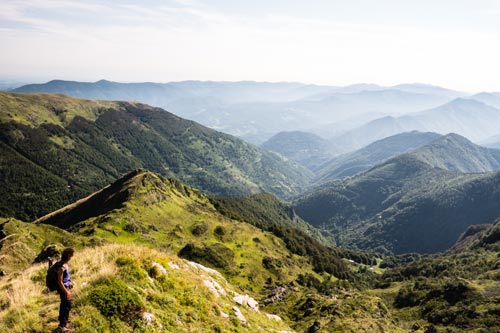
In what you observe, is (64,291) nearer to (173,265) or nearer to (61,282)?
(61,282)

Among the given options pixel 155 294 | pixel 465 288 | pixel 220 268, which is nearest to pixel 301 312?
pixel 220 268

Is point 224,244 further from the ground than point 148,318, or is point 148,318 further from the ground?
point 148,318

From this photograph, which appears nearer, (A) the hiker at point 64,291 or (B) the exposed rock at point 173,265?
(A) the hiker at point 64,291

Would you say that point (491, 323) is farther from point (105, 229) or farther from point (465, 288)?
point (105, 229)

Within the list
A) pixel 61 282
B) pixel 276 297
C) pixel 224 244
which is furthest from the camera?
pixel 224 244

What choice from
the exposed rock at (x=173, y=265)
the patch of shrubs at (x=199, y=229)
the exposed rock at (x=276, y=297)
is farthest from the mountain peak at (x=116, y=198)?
the exposed rock at (x=173, y=265)

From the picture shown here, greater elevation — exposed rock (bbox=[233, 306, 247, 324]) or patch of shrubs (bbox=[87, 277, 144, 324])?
patch of shrubs (bbox=[87, 277, 144, 324])

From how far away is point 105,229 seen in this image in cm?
12988

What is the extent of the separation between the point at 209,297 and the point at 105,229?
372ft

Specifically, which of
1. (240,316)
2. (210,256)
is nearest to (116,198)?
(210,256)

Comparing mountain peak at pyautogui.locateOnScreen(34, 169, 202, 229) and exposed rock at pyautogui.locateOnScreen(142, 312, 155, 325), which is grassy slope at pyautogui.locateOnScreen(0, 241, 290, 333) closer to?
exposed rock at pyautogui.locateOnScreen(142, 312, 155, 325)

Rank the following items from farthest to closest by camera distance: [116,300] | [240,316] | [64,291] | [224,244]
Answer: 1. [224,244]
2. [240,316]
3. [116,300]
4. [64,291]

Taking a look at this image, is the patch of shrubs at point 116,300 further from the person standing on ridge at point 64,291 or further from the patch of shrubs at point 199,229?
the patch of shrubs at point 199,229

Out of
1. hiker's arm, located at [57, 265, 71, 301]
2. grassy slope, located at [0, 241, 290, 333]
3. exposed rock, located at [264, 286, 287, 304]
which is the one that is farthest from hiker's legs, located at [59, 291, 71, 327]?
exposed rock, located at [264, 286, 287, 304]
